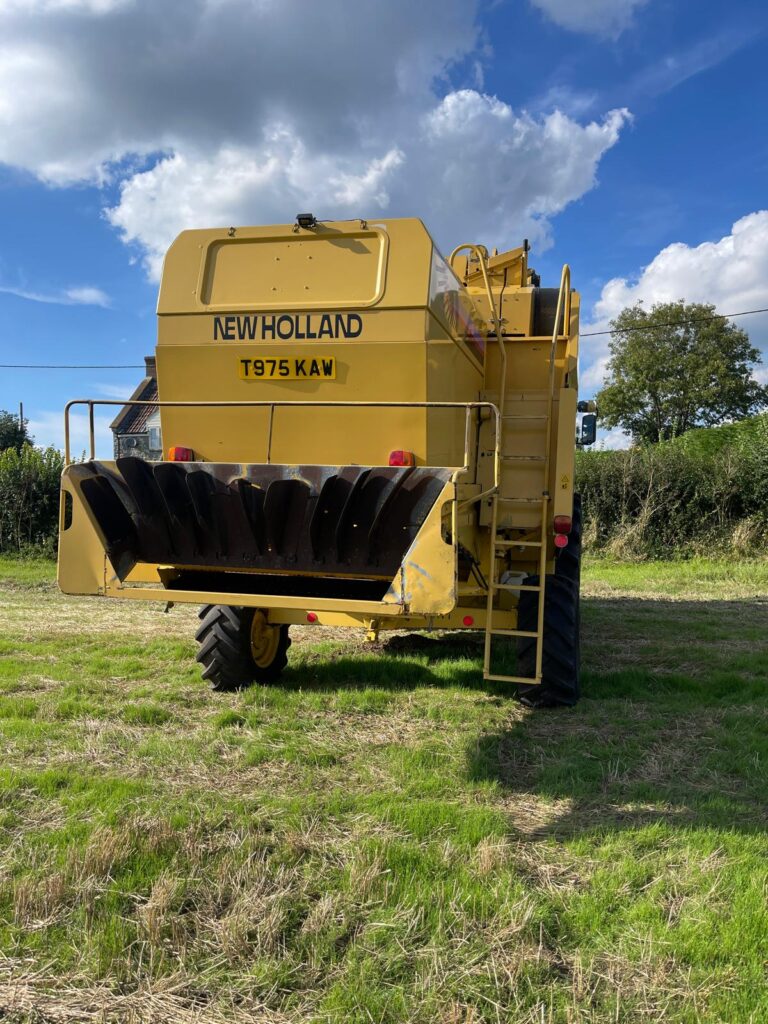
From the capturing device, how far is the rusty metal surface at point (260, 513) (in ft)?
12.7

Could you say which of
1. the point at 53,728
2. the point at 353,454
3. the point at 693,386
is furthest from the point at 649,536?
the point at 693,386

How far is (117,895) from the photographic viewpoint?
8.75ft

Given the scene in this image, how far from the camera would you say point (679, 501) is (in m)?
15.0

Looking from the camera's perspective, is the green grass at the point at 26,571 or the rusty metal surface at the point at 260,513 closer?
the rusty metal surface at the point at 260,513

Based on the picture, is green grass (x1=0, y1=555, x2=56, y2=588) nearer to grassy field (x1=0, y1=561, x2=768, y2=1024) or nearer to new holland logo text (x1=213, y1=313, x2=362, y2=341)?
grassy field (x1=0, y1=561, x2=768, y2=1024)

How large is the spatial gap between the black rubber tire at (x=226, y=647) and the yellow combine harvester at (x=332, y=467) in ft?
0.05

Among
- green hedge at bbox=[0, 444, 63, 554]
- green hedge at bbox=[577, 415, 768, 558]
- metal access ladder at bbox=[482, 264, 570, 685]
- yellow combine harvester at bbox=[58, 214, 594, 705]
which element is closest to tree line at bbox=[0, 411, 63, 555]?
green hedge at bbox=[0, 444, 63, 554]

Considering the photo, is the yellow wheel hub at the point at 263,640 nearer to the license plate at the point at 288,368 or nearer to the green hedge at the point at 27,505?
the license plate at the point at 288,368

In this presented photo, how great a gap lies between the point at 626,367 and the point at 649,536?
20.2 metres

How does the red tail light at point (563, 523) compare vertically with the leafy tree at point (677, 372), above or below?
below

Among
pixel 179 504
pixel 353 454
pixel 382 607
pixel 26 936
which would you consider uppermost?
pixel 353 454

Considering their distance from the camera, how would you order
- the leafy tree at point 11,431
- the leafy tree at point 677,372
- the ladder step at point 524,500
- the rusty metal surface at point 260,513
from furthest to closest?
the leafy tree at point 11,431
the leafy tree at point 677,372
the ladder step at point 524,500
the rusty metal surface at point 260,513

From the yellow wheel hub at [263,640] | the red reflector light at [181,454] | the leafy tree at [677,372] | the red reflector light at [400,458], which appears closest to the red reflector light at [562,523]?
the red reflector light at [400,458]

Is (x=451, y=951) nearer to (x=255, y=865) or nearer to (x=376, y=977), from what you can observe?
(x=376, y=977)
